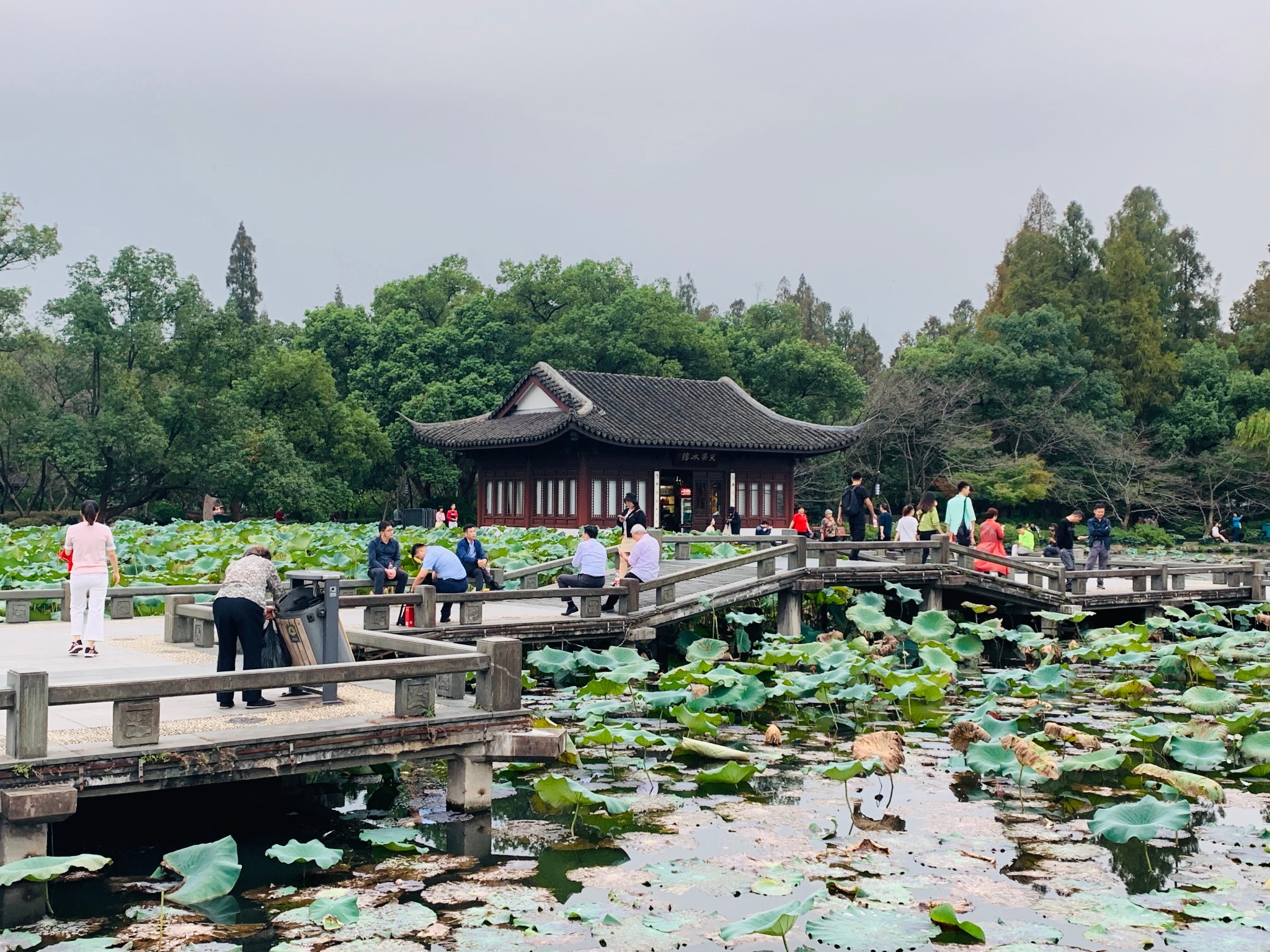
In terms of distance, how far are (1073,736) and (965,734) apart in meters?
0.80

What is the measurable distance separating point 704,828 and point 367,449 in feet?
103

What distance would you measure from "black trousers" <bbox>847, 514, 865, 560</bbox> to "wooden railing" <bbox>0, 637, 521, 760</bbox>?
32.4ft

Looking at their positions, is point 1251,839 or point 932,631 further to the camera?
point 932,631

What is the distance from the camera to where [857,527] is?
57.4ft

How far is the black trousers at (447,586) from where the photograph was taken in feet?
39.2

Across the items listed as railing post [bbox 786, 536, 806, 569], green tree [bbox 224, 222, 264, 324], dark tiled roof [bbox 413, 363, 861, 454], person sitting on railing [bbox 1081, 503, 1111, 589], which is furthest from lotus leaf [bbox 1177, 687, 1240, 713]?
green tree [bbox 224, 222, 264, 324]

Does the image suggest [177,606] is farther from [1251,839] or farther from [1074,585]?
[1074,585]

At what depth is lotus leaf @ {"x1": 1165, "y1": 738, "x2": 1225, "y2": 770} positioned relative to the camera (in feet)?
27.6

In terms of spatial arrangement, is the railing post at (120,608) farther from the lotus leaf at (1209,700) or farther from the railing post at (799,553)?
the lotus leaf at (1209,700)

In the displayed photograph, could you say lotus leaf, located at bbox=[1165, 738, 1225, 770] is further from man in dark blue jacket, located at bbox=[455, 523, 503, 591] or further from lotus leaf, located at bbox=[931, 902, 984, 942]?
man in dark blue jacket, located at bbox=[455, 523, 503, 591]

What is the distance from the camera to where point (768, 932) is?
202 inches

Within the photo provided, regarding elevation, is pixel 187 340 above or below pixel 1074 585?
above

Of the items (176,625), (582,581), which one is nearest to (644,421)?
(582,581)

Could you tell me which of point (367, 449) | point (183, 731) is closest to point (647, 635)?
point (183, 731)
